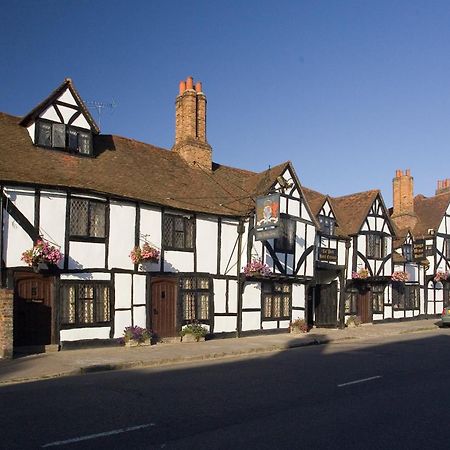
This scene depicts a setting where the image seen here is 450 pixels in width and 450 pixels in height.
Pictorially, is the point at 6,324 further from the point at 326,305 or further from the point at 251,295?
the point at 326,305

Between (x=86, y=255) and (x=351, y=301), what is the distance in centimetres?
1705

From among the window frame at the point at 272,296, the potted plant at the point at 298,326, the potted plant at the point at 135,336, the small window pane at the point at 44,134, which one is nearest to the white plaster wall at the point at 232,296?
the window frame at the point at 272,296

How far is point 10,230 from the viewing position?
1577 centimetres

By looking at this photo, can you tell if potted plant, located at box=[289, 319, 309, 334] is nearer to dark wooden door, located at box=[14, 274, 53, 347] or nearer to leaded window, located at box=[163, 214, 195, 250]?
leaded window, located at box=[163, 214, 195, 250]

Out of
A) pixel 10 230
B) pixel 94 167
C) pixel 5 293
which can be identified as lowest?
pixel 5 293

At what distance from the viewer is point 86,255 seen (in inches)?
685

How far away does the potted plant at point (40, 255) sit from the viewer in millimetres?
15516

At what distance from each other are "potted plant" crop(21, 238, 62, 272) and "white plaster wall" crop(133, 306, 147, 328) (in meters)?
3.81

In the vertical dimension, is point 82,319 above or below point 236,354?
above

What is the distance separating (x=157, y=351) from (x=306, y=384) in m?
6.96

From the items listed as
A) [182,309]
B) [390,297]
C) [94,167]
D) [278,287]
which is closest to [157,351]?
[182,309]

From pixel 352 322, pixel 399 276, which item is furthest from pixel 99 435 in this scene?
pixel 399 276

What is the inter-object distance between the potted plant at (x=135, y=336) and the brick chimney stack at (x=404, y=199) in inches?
884

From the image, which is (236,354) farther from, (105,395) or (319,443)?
(319,443)
